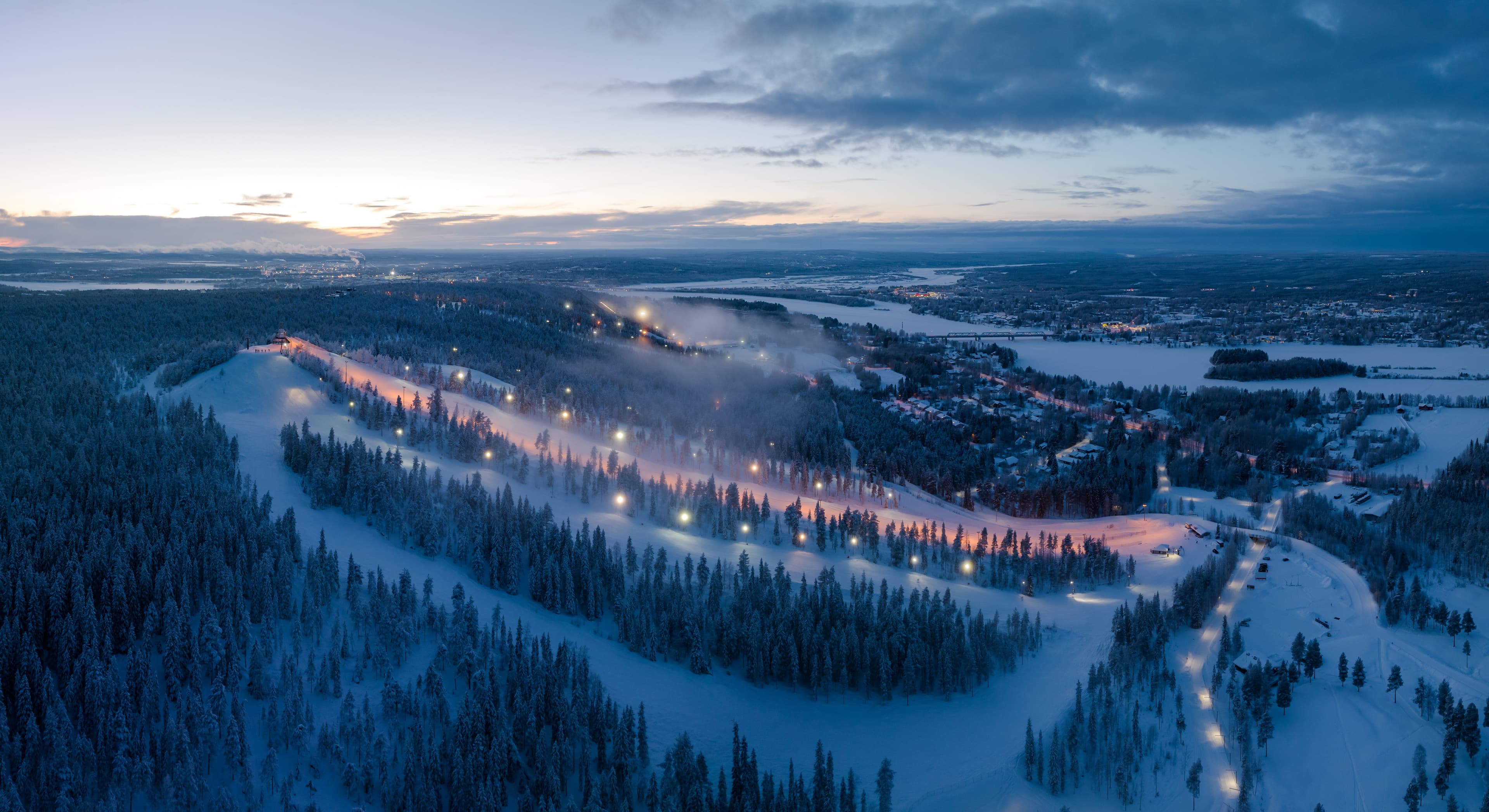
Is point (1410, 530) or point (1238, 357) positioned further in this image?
point (1238, 357)

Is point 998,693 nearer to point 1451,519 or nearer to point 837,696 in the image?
point 837,696

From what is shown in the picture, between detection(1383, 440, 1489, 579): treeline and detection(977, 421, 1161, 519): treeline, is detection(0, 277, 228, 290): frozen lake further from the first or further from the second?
detection(1383, 440, 1489, 579): treeline

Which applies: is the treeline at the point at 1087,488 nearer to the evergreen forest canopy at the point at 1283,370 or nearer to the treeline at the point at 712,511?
the treeline at the point at 712,511

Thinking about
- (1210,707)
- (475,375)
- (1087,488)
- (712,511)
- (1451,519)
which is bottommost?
(1210,707)

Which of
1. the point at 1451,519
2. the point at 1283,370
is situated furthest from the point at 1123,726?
the point at 1283,370

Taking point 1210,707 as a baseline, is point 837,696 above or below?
above

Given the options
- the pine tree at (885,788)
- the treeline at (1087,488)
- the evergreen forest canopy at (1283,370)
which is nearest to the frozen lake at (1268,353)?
the evergreen forest canopy at (1283,370)

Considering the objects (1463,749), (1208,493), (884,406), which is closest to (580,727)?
(1463,749)

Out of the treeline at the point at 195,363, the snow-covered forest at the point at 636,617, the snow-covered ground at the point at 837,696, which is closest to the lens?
the snow-covered forest at the point at 636,617
